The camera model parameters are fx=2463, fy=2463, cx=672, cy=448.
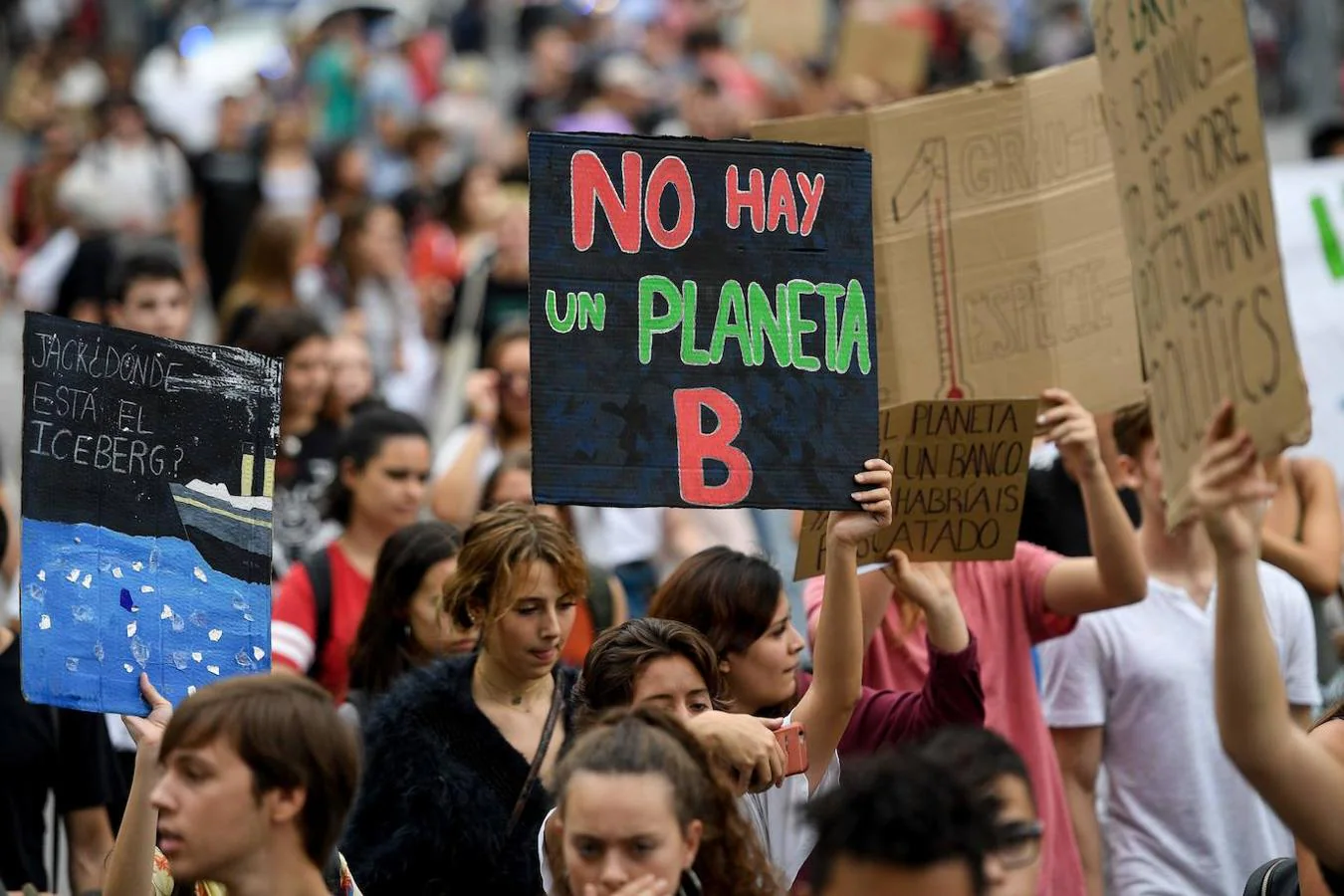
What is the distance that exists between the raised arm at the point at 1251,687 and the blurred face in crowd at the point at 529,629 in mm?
2122

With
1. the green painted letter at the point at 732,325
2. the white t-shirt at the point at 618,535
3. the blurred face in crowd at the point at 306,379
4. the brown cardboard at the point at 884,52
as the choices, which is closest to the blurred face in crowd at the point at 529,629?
the green painted letter at the point at 732,325

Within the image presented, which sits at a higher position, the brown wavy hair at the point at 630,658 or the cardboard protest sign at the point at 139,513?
the cardboard protest sign at the point at 139,513

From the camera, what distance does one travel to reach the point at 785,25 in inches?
719

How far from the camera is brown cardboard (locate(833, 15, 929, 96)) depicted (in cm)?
1531

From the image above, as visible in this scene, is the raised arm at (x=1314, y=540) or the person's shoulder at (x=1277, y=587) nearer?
the person's shoulder at (x=1277, y=587)

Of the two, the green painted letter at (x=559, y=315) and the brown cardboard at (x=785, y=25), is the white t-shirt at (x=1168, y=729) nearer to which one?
the green painted letter at (x=559, y=315)

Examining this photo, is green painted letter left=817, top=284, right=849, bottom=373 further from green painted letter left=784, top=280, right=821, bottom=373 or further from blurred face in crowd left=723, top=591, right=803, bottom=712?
blurred face in crowd left=723, top=591, right=803, bottom=712

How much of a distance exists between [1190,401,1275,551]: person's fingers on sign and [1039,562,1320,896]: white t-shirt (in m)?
2.40

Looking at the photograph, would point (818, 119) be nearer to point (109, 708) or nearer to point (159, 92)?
point (109, 708)

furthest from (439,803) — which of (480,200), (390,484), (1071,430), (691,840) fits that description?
(480,200)

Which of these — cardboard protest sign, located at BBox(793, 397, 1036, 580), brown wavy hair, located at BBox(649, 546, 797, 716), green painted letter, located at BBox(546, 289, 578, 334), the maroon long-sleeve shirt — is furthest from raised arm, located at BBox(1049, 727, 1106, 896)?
green painted letter, located at BBox(546, 289, 578, 334)

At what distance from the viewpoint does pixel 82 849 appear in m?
6.00

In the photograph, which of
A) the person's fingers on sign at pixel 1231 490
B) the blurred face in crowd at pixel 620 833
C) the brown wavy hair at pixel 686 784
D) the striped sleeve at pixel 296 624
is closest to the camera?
the person's fingers on sign at pixel 1231 490

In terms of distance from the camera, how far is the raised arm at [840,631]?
511 centimetres
